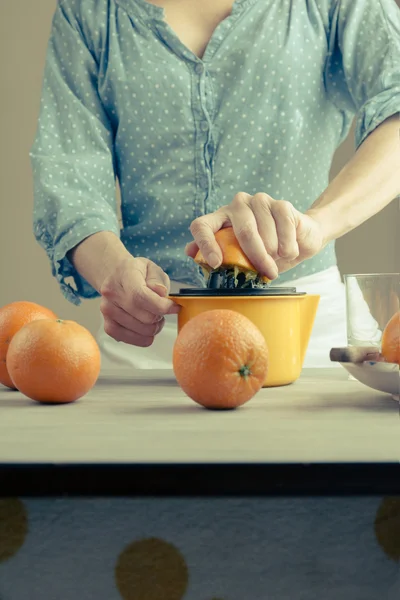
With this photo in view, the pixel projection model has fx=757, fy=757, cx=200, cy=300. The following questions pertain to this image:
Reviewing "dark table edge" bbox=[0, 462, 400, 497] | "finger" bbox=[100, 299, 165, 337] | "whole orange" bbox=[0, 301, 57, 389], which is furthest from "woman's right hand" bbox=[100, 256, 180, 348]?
"dark table edge" bbox=[0, 462, 400, 497]

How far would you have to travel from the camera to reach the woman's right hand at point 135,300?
93 centimetres

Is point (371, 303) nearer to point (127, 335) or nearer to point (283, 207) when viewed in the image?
point (283, 207)

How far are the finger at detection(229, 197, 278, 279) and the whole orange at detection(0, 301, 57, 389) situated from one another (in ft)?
0.84

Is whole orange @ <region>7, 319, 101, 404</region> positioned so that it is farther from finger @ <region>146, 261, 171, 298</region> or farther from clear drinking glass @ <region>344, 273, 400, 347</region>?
clear drinking glass @ <region>344, 273, 400, 347</region>

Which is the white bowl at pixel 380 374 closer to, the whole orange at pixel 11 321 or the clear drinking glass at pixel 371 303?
the clear drinking glass at pixel 371 303

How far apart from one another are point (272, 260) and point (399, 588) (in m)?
0.43

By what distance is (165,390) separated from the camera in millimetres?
872

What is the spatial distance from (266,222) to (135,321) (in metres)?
0.23

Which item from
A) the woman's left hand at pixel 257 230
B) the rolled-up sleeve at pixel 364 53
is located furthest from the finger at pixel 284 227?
the rolled-up sleeve at pixel 364 53

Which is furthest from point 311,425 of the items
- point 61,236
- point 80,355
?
point 61,236

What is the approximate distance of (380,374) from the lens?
2.37 feet

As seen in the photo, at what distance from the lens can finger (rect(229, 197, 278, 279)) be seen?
0.86 m

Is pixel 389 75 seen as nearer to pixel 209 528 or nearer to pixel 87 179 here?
pixel 87 179

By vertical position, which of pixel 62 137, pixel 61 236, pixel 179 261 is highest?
pixel 62 137
